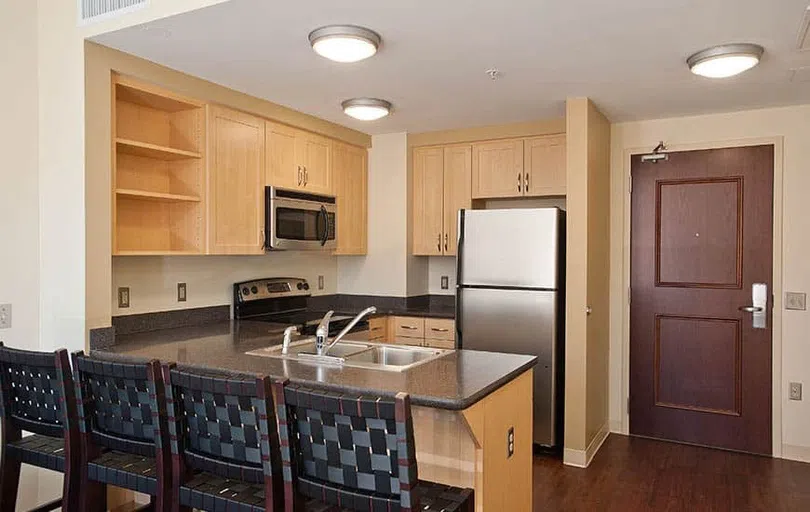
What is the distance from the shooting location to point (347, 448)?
5.30ft

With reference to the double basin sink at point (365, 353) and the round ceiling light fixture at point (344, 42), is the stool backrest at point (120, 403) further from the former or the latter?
the round ceiling light fixture at point (344, 42)

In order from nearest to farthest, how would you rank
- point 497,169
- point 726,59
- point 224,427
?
1. point 224,427
2. point 726,59
3. point 497,169

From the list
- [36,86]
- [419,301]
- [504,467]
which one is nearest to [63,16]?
[36,86]

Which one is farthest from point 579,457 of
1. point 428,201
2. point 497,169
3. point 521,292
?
point 428,201

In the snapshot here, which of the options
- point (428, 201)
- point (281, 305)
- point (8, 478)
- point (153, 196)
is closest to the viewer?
point (8, 478)

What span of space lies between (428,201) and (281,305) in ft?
4.90

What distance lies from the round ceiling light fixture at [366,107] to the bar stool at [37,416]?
2351mm

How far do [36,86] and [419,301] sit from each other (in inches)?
126

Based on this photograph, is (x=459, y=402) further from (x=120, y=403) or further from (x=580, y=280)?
(x=580, y=280)

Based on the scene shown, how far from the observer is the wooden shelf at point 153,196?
3.01 m

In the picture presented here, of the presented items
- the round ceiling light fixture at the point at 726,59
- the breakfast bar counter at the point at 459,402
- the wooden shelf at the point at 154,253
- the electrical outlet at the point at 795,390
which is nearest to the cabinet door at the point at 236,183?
the wooden shelf at the point at 154,253

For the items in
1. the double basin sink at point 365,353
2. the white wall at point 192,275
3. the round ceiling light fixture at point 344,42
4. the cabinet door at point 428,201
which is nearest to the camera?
the round ceiling light fixture at point 344,42

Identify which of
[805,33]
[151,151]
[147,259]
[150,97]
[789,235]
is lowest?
[147,259]

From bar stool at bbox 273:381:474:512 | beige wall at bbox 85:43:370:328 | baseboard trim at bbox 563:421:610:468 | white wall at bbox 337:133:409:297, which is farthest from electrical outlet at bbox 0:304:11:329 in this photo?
baseboard trim at bbox 563:421:610:468
